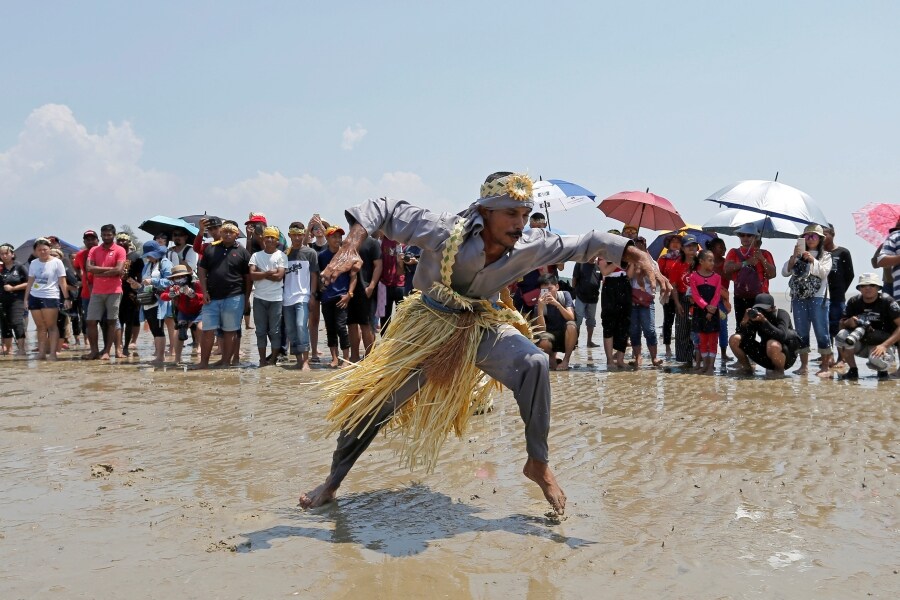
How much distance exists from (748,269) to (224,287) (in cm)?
676

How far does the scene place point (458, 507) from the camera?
16.0 ft

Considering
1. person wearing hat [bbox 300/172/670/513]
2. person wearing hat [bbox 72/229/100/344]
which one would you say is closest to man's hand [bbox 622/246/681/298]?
person wearing hat [bbox 300/172/670/513]

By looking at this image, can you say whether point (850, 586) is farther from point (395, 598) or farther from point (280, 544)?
point (280, 544)

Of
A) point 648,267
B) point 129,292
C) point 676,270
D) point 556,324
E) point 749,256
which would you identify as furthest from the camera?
point 129,292

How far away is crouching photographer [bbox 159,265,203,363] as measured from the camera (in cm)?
1162

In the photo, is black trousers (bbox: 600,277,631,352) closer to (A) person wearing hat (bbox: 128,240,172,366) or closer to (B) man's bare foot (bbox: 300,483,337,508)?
(A) person wearing hat (bbox: 128,240,172,366)

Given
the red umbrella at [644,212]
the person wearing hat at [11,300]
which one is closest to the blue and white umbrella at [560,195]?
the red umbrella at [644,212]

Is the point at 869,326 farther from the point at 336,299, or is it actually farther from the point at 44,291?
the point at 44,291

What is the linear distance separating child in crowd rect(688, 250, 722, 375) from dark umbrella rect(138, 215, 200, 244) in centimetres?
715

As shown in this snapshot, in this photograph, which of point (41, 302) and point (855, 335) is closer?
point (855, 335)

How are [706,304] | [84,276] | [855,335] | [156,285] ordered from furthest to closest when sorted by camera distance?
[84,276], [156,285], [706,304], [855,335]

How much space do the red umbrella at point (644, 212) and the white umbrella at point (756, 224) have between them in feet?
1.75

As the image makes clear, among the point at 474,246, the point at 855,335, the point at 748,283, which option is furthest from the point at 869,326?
the point at 474,246

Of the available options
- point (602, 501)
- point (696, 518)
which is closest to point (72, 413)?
point (602, 501)
